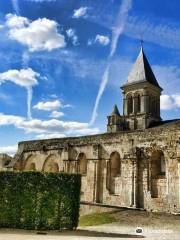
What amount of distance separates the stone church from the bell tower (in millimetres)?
16762

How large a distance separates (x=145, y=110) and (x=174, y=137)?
2366cm

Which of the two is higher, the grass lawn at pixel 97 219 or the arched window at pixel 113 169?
the arched window at pixel 113 169

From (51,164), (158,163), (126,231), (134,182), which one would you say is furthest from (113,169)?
(126,231)


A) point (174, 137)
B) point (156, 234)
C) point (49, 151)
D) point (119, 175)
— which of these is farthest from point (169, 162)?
point (49, 151)

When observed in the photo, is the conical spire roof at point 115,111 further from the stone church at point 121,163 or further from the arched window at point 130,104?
the stone church at point 121,163

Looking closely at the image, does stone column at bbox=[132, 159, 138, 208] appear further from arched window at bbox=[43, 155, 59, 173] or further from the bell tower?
the bell tower

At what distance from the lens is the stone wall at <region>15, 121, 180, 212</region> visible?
24.0 meters

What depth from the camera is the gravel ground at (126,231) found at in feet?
43.6

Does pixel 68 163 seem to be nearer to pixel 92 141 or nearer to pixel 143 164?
pixel 92 141

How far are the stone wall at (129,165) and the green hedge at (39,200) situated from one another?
32.5 ft

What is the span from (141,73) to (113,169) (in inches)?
959

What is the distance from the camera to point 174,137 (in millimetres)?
24078

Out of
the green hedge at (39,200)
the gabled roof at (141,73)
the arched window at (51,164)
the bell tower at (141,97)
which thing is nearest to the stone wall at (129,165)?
the arched window at (51,164)

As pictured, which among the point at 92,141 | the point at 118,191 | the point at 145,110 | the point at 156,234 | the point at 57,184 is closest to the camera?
the point at 156,234
